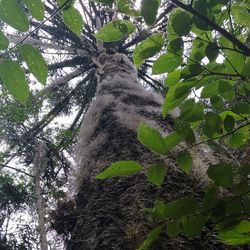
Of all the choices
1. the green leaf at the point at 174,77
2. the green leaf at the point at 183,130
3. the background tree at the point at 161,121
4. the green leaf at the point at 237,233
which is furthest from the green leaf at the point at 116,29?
the green leaf at the point at 237,233

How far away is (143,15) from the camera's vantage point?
→ 2.63 feet

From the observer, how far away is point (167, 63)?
2.95 feet

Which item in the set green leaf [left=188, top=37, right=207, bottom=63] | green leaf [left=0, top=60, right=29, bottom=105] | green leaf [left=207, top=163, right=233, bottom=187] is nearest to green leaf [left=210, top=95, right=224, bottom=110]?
green leaf [left=188, top=37, right=207, bottom=63]

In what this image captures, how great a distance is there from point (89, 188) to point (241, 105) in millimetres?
1305

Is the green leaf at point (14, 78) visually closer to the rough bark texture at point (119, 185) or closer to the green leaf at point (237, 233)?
the rough bark texture at point (119, 185)

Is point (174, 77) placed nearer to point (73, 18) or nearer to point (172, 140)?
point (172, 140)

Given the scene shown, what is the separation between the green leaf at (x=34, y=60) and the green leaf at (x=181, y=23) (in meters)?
0.31

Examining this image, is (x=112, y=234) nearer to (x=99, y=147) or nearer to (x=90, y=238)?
(x=90, y=238)

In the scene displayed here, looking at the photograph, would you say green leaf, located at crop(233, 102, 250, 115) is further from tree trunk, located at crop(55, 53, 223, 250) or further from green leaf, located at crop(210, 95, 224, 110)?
tree trunk, located at crop(55, 53, 223, 250)

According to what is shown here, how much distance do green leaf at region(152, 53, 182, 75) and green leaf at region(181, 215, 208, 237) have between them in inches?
14.1

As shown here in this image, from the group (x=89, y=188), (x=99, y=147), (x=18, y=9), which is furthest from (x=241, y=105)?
(x=99, y=147)

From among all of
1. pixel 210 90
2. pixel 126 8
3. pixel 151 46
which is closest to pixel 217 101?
pixel 210 90

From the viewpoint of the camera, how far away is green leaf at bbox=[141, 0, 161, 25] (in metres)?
0.80

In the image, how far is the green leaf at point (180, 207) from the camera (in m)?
0.77
